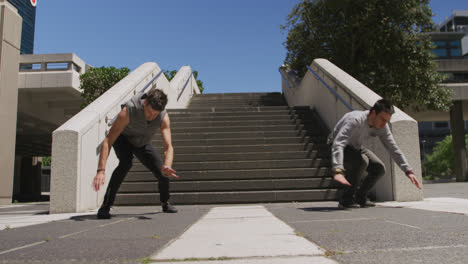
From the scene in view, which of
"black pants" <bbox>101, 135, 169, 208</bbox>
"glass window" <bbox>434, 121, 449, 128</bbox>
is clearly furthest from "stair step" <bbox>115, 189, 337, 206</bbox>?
"glass window" <bbox>434, 121, 449, 128</bbox>

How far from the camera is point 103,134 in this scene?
5801 millimetres

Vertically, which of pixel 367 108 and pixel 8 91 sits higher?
pixel 8 91

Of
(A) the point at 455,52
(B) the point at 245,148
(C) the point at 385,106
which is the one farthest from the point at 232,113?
(A) the point at 455,52

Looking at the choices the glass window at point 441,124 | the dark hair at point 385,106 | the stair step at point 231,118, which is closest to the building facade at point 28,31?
the glass window at point 441,124

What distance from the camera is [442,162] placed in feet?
176

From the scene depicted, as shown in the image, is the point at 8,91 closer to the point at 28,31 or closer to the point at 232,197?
the point at 232,197

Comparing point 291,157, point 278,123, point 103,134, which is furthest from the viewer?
point 278,123

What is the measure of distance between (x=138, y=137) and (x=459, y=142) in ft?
65.5

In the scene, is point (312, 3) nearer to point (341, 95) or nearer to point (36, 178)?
point (341, 95)

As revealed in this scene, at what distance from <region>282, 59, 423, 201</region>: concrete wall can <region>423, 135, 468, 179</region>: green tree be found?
48.2 metres

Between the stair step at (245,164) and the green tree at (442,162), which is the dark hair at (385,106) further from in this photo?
the green tree at (442,162)

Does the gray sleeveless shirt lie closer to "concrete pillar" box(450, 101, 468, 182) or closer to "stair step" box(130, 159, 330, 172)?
"stair step" box(130, 159, 330, 172)

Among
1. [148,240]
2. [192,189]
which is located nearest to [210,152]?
[192,189]

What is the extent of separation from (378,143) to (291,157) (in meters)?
1.79
